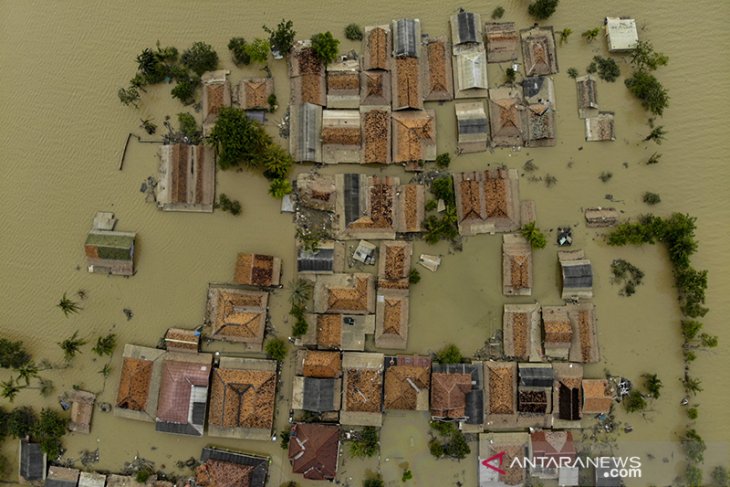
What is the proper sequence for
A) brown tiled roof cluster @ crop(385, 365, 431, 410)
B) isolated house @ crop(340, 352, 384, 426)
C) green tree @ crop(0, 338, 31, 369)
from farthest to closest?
green tree @ crop(0, 338, 31, 369) → isolated house @ crop(340, 352, 384, 426) → brown tiled roof cluster @ crop(385, 365, 431, 410)

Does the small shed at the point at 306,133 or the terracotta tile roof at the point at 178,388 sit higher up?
the small shed at the point at 306,133

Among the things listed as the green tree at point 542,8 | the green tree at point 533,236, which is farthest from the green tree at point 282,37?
the green tree at point 533,236

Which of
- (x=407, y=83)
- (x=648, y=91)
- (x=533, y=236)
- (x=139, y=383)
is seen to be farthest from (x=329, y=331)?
(x=648, y=91)

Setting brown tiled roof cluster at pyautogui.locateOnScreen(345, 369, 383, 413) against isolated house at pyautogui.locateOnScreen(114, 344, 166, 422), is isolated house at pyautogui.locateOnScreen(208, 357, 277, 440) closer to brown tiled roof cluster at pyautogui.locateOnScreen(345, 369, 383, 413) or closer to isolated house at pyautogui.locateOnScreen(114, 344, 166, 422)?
isolated house at pyautogui.locateOnScreen(114, 344, 166, 422)

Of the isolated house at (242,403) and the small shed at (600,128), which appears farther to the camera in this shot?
the small shed at (600,128)

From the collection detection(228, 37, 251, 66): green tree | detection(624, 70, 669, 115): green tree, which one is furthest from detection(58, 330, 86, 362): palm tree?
detection(624, 70, 669, 115): green tree

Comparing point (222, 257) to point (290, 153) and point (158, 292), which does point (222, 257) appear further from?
point (290, 153)

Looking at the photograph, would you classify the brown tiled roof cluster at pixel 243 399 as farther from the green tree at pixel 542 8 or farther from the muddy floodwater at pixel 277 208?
the green tree at pixel 542 8
